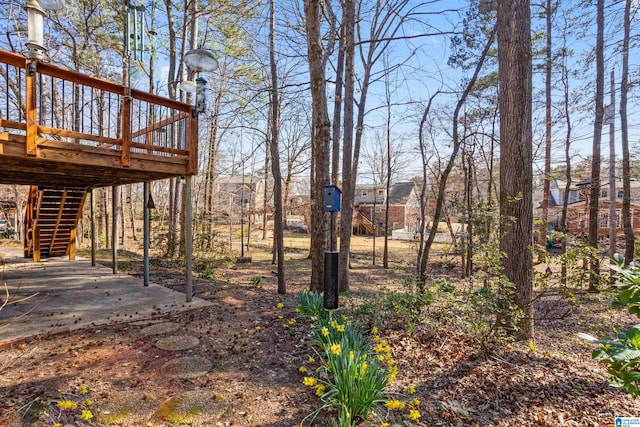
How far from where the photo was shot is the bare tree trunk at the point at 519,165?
3.50 meters

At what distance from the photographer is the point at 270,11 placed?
668 centimetres

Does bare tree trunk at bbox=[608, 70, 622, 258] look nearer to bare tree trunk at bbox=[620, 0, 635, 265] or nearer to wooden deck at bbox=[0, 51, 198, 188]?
bare tree trunk at bbox=[620, 0, 635, 265]

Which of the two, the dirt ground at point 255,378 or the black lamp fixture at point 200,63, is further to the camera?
the black lamp fixture at point 200,63

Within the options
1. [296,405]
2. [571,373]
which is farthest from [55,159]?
[571,373]

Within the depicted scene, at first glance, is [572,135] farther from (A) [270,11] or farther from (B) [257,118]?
(B) [257,118]

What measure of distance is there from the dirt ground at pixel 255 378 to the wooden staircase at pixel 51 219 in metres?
5.79

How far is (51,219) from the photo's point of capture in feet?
26.7

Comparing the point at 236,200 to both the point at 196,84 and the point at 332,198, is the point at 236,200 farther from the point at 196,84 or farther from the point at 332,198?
the point at 332,198

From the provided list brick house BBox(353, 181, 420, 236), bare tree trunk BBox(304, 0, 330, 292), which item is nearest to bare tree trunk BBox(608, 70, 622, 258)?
bare tree trunk BBox(304, 0, 330, 292)

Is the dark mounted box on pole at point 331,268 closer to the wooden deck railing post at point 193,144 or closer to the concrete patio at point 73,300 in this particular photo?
the wooden deck railing post at point 193,144

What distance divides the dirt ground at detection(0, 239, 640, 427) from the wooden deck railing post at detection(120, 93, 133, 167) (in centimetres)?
204

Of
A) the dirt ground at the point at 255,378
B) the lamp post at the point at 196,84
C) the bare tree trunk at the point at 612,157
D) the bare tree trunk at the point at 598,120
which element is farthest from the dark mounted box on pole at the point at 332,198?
the bare tree trunk at the point at 612,157

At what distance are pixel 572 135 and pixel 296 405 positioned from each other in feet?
36.6

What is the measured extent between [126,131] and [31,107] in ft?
2.95
